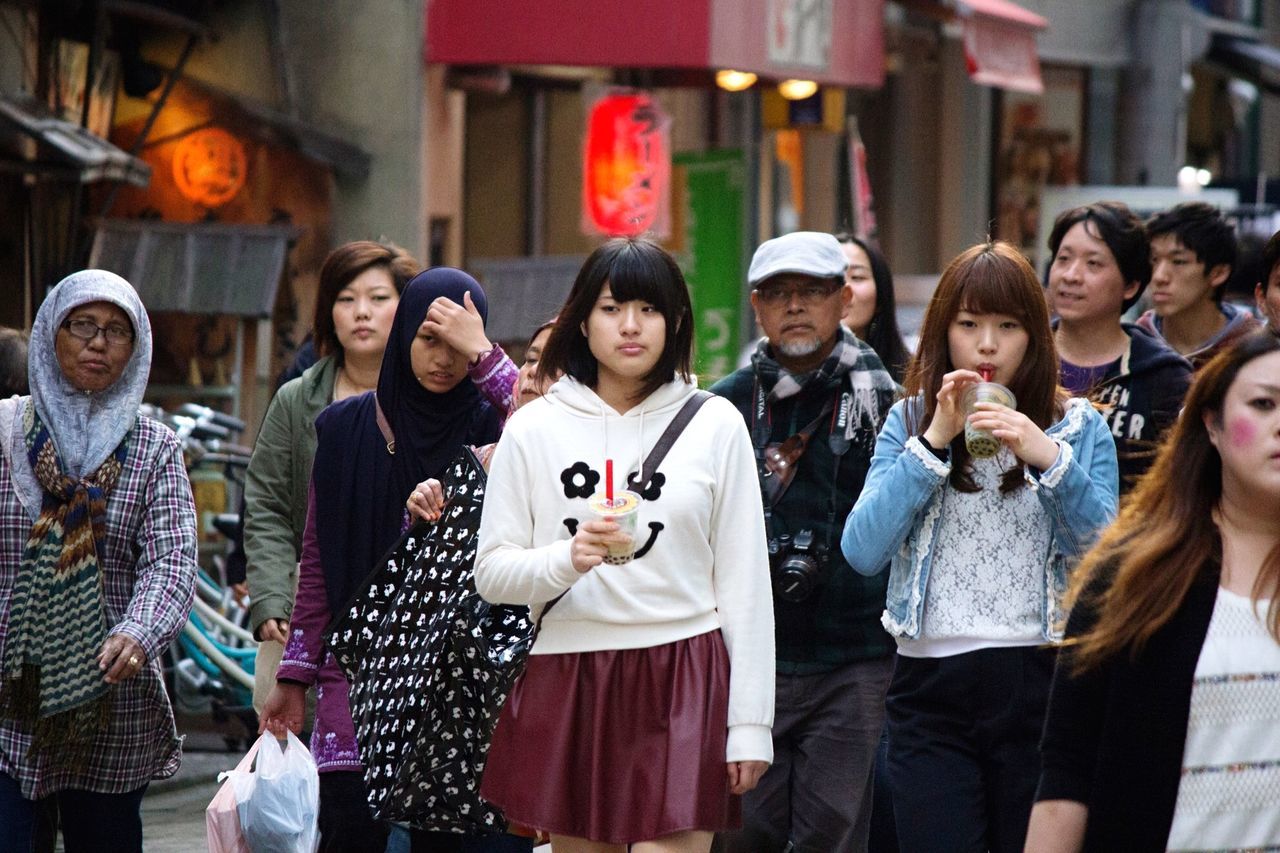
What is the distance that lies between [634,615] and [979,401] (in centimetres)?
97

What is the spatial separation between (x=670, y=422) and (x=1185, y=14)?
2326 centimetres

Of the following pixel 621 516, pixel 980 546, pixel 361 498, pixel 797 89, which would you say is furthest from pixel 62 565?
pixel 797 89

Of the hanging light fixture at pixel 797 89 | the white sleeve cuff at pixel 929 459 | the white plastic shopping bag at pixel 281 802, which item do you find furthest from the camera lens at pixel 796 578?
the hanging light fixture at pixel 797 89

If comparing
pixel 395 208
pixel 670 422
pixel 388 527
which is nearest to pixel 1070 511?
pixel 670 422

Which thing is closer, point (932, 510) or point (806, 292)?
point (932, 510)

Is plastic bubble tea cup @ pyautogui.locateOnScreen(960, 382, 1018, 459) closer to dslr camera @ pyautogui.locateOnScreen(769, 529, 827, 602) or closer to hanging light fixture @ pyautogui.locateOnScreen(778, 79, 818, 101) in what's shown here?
dslr camera @ pyautogui.locateOnScreen(769, 529, 827, 602)

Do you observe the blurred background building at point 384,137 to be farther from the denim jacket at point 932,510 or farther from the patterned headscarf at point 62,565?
the patterned headscarf at point 62,565

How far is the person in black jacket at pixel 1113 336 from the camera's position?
5926mm

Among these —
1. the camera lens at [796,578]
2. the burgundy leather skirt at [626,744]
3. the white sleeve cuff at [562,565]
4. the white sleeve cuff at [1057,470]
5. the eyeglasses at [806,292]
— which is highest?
the eyeglasses at [806,292]

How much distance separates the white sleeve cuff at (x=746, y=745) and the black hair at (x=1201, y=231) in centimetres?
355

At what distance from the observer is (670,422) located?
16.4 feet

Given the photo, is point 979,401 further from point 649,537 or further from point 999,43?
point 999,43

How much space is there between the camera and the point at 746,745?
479cm

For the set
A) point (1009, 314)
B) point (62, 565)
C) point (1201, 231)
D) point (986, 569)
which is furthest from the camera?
point (1201, 231)
